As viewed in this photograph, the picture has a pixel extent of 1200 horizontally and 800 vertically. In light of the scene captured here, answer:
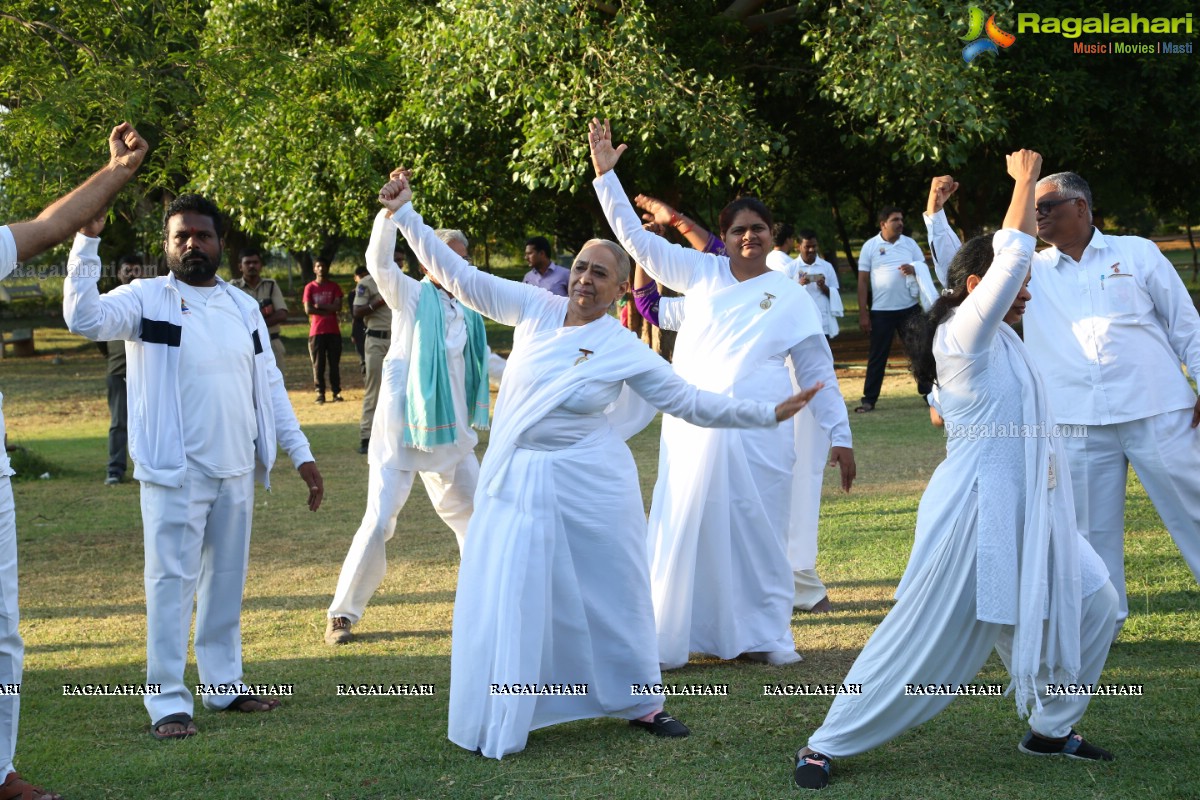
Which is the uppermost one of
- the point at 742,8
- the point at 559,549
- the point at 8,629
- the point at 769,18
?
the point at 742,8

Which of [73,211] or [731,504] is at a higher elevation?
[73,211]

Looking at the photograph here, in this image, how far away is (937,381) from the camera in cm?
481

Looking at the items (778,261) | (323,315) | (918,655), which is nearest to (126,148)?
(918,655)

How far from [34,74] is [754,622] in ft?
27.5

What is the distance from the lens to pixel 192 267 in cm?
562

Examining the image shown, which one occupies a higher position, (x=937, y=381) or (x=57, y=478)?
(x=937, y=381)

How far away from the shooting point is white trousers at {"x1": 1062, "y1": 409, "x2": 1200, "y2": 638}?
6008 mm

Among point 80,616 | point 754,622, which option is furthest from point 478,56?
point 754,622

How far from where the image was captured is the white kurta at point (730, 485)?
6.39 m

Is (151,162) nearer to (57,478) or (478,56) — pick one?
(57,478)

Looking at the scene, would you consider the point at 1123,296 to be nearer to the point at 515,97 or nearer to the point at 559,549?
the point at 559,549

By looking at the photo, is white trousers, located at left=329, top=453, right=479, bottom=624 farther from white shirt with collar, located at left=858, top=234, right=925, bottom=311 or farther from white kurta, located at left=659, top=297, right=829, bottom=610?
white shirt with collar, located at left=858, top=234, right=925, bottom=311

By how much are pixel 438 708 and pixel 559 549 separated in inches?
43.4

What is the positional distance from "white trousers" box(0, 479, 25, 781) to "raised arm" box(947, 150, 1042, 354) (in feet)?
11.0
